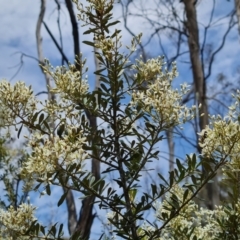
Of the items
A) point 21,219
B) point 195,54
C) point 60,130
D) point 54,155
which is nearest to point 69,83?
point 60,130

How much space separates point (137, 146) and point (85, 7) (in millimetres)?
386

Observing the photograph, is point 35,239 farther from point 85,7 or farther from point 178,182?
point 85,7

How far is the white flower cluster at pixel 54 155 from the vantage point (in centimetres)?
106

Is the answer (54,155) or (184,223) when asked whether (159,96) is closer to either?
(54,155)

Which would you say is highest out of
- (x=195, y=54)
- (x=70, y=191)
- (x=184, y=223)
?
(x=195, y=54)

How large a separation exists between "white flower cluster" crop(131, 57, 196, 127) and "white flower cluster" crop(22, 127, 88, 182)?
212 millimetres

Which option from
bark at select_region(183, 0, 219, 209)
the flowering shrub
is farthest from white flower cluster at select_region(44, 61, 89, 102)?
bark at select_region(183, 0, 219, 209)

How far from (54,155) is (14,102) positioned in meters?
0.22

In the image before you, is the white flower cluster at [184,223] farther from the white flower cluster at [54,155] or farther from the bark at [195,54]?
the bark at [195,54]

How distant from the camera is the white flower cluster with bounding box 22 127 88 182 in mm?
1064

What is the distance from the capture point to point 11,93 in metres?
1.20

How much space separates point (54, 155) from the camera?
1.07 m

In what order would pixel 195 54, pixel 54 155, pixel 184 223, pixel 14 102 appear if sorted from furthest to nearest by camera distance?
1. pixel 195 54
2. pixel 184 223
3. pixel 14 102
4. pixel 54 155

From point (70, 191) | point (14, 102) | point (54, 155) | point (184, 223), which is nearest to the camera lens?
point (54, 155)
